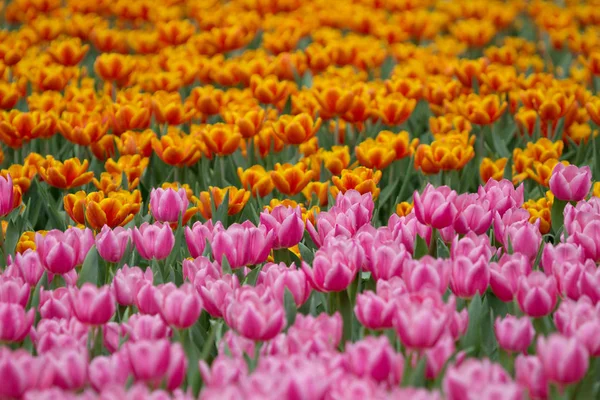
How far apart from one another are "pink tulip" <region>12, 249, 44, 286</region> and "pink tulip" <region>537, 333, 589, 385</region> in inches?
57.1

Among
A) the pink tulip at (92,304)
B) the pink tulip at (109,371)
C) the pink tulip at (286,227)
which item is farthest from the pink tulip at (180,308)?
the pink tulip at (286,227)

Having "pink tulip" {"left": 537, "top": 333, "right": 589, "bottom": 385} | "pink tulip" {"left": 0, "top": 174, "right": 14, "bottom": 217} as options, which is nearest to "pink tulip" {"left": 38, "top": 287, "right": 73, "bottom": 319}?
"pink tulip" {"left": 0, "top": 174, "right": 14, "bottom": 217}

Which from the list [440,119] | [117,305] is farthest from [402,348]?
[440,119]

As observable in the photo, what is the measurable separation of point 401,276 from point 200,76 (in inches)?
122

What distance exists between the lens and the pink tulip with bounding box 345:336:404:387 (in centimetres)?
189

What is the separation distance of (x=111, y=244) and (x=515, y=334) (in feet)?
4.12

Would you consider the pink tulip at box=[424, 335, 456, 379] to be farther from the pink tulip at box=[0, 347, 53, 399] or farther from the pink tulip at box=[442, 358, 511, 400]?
the pink tulip at box=[0, 347, 53, 399]

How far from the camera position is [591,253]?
2.59 m

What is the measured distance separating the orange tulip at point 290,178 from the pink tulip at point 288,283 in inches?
40.3

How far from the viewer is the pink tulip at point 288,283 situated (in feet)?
7.73

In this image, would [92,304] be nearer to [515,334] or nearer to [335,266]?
[335,266]

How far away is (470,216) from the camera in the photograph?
9.13 ft

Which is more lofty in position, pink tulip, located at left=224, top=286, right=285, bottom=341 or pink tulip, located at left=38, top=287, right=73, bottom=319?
pink tulip, located at left=224, top=286, right=285, bottom=341

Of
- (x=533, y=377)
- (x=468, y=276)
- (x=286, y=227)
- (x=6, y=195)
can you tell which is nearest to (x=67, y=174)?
(x=6, y=195)
